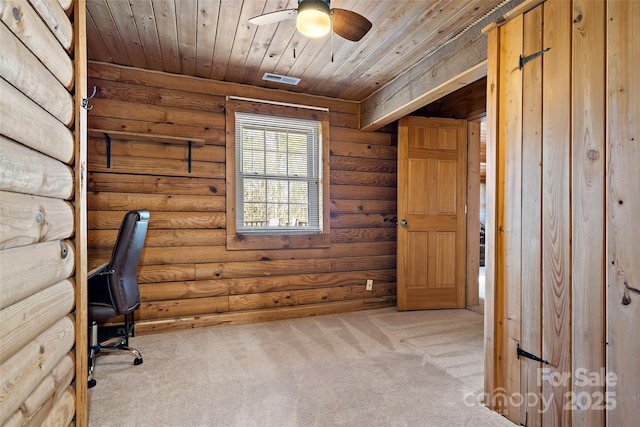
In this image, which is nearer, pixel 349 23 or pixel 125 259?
pixel 349 23

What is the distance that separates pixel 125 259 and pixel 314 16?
1967mm

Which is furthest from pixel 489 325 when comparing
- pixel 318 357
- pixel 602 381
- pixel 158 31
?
pixel 158 31

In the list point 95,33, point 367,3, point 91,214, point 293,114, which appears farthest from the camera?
point 293,114

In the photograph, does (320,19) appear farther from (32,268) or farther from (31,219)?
(32,268)

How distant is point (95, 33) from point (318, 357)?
115 inches

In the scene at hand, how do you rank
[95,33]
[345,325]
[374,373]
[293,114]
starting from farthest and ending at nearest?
[293,114], [345,325], [95,33], [374,373]

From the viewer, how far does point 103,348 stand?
8.22 ft

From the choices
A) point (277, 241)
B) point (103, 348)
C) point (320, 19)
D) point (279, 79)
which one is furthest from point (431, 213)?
point (103, 348)

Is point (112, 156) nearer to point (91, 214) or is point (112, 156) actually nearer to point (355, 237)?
point (91, 214)

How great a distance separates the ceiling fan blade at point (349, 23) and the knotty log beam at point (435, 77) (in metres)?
0.85

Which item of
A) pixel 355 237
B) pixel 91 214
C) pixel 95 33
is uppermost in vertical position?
pixel 95 33

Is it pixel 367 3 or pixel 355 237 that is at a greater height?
pixel 367 3

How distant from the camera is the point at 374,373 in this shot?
7.34 feet

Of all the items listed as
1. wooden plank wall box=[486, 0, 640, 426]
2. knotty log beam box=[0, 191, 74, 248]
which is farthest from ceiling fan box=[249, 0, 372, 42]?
knotty log beam box=[0, 191, 74, 248]
